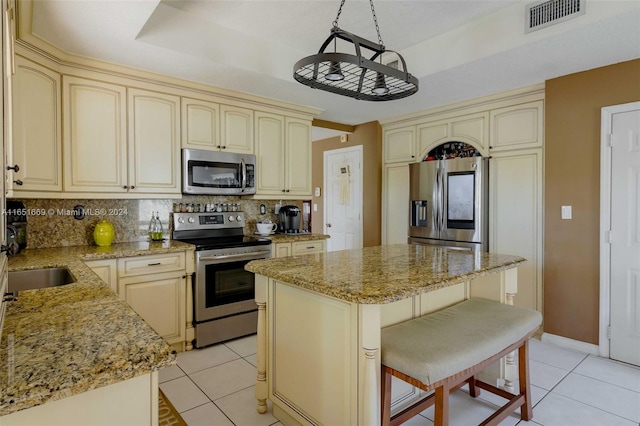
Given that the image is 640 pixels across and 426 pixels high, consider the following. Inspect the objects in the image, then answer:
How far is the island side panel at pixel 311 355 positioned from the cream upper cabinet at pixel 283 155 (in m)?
2.09

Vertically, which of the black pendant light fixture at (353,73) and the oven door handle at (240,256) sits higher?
the black pendant light fixture at (353,73)

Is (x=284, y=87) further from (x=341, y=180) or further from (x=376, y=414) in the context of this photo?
(x=376, y=414)

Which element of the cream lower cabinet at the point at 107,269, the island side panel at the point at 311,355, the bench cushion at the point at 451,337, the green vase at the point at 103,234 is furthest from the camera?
the green vase at the point at 103,234

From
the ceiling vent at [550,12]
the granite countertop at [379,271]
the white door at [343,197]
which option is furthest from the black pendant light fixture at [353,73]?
the white door at [343,197]

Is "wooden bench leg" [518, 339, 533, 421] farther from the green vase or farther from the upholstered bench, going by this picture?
the green vase

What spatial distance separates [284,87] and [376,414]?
9.33ft

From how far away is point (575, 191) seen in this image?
3025mm

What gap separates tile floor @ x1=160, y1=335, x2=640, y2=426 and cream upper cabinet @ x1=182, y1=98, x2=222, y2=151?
1.89 m

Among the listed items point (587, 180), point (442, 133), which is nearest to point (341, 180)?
point (442, 133)

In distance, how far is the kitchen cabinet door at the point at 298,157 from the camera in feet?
13.4

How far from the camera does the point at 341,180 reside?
549 centimetres

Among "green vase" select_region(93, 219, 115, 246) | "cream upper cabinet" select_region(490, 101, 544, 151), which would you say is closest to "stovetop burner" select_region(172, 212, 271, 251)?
"green vase" select_region(93, 219, 115, 246)

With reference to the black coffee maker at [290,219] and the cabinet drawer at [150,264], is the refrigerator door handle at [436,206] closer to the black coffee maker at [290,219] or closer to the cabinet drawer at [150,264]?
the black coffee maker at [290,219]

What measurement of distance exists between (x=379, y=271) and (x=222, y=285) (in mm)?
1823
